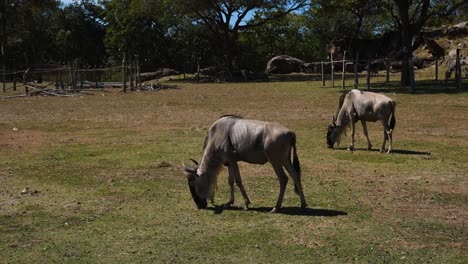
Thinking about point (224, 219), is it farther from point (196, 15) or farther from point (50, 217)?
point (196, 15)

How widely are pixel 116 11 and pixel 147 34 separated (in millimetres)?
3644

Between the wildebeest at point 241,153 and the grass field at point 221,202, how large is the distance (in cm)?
37

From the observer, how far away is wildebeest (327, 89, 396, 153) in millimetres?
14055

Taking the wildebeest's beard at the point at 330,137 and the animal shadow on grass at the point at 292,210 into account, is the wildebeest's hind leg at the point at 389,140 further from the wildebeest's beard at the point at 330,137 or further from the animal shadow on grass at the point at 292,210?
the animal shadow on grass at the point at 292,210

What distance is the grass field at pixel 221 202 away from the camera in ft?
23.5

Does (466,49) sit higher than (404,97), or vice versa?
(466,49)

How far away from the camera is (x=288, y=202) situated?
9453 millimetres

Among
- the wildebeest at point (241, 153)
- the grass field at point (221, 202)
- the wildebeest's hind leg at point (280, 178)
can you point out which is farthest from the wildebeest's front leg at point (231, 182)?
the wildebeest's hind leg at point (280, 178)

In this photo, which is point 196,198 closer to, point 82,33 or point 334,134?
point 334,134

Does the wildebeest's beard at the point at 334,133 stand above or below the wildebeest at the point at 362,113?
below

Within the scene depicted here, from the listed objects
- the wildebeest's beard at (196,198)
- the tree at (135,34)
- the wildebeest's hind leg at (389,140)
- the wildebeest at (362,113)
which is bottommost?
the wildebeest's beard at (196,198)

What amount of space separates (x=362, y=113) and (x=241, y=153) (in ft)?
20.8

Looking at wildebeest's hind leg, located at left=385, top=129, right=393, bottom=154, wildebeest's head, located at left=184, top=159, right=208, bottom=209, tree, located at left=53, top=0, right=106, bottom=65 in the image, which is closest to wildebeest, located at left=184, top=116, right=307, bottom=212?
wildebeest's head, located at left=184, top=159, right=208, bottom=209

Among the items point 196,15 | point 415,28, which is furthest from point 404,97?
point 196,15
